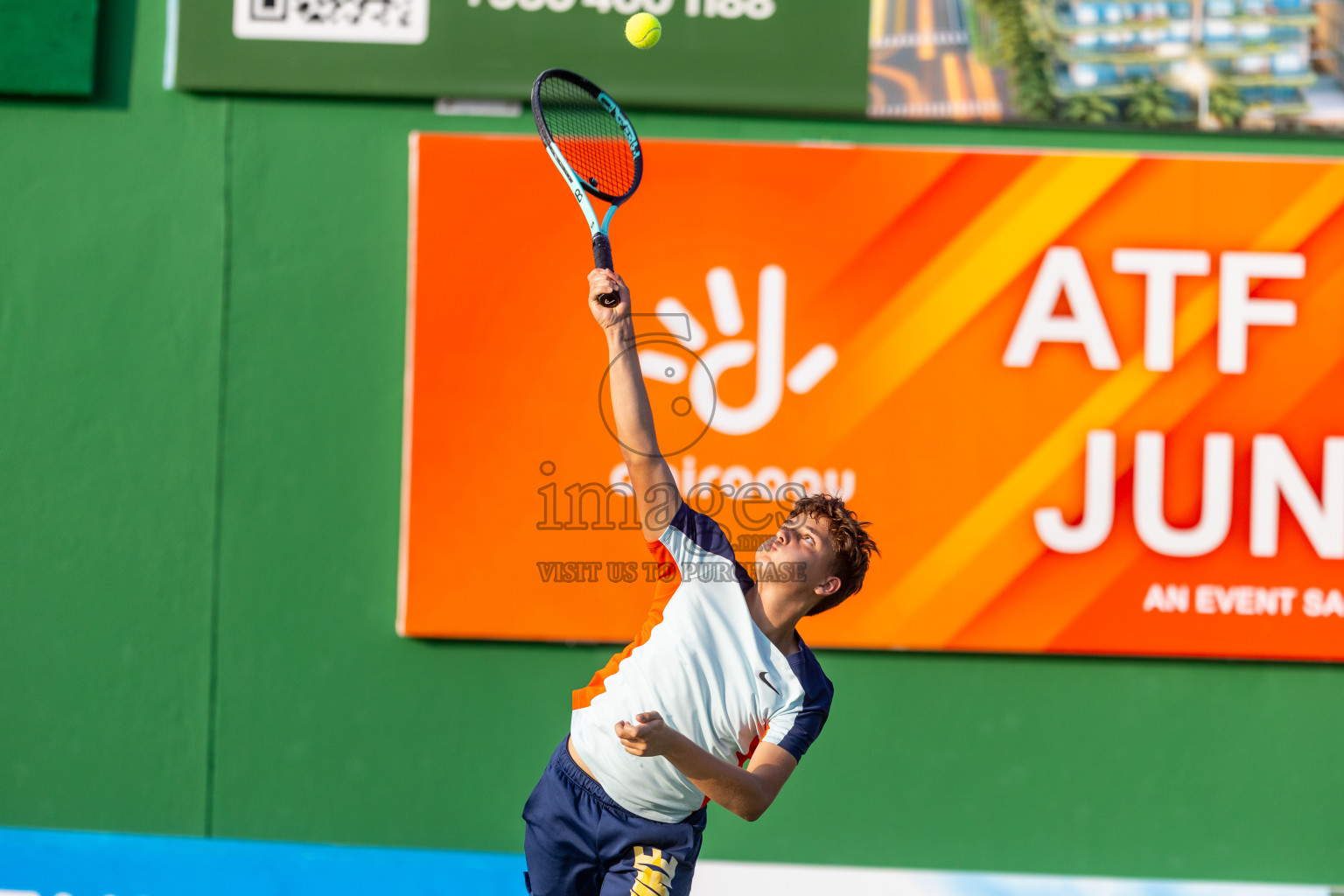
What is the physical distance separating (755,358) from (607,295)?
156cm

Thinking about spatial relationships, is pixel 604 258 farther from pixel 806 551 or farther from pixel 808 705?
pixel 808 705

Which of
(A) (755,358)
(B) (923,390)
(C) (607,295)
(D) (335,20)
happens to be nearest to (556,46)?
(D) (335,20)

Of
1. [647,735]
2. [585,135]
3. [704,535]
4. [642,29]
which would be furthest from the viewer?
[642,29]

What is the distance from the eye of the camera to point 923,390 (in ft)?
12.1

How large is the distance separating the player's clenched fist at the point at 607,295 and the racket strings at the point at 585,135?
2.36 feet

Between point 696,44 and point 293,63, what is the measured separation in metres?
1.40

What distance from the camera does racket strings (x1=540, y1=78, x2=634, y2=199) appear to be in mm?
3006

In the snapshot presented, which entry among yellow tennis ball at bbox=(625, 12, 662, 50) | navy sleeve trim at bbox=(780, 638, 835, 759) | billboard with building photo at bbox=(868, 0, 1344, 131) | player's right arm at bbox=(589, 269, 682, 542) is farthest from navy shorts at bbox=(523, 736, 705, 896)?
billboard with building photo at bbox=(868, 0, 1344, 131)

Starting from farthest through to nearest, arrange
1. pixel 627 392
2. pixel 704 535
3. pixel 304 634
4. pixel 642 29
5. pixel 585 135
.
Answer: pixel 304 634 < pixel 642 29 < pixel 585 135 < pixel 704 535 < pixel 627 392

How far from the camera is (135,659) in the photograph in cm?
386

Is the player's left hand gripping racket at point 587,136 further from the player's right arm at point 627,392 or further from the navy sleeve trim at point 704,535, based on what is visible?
the navy sleeve trim at point 704,535

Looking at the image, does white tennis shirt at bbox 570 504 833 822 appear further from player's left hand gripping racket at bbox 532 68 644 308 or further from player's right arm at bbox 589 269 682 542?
player's left hand gripping racket at bbox 532 68 644 308

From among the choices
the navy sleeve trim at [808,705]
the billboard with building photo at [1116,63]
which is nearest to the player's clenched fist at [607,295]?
the navy sleeve trim at [808,705]

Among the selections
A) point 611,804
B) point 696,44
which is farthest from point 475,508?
point 696,44
